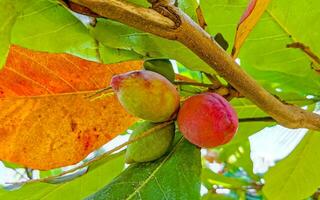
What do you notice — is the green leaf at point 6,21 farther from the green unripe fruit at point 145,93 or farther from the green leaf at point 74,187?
the green leaf at point 74,187

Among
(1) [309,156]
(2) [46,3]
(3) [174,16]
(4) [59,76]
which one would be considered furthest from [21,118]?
(1) [309,156]

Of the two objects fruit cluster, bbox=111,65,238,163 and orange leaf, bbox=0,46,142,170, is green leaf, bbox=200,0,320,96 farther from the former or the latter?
fruit cluster, bbox=111,65,238,163

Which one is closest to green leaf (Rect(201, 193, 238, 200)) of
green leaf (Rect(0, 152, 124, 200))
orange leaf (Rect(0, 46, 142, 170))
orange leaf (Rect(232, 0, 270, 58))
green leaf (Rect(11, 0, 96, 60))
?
green leaf (Rect(0, 152, 124, 200))

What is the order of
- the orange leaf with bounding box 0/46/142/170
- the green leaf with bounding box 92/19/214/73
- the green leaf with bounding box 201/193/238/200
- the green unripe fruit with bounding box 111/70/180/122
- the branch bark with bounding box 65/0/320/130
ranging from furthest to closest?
1. the green leaf with bounding box 201/193/238/200
2. the orange leaf with bounding box 0/46/142/170
3. the green leaf with bounding box 92/19/214/73
4. the green unripe fruit with bounding box 111/70/180/122
5. the branch bark with bounding box 65/0/320/130

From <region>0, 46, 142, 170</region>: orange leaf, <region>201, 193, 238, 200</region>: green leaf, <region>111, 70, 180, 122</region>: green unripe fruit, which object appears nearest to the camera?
<region>111, 70, 180, 122</region>: green unripe fruit

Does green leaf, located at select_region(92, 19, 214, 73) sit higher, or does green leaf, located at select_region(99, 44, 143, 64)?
green leaf, located at select_region(92, 19, 214, 73)

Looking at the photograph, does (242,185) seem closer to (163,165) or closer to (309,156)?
(309,156)

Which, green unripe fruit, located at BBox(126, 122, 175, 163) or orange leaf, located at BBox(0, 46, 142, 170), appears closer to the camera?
green unripe fruit, located at BBox(126, 122, 175, 163)

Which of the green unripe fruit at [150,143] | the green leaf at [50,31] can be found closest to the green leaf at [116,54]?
the green leaf at [50,31]

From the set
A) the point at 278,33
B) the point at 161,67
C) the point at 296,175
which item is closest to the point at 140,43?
the point at 161,67
